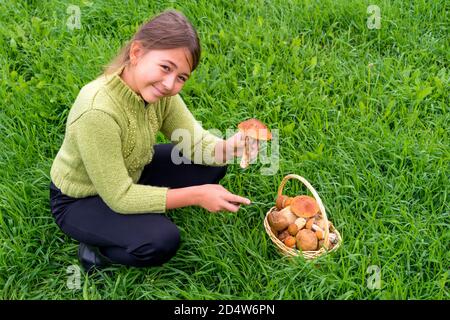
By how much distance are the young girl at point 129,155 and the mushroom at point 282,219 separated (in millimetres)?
271

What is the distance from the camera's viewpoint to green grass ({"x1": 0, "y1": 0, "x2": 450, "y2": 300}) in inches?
79.7

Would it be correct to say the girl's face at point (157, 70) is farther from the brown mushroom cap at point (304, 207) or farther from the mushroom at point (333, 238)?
the mushroom at point (333, 238)

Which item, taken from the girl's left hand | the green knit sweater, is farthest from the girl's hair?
the girl's left hand

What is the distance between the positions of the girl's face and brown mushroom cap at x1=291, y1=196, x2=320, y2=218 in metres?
0.71

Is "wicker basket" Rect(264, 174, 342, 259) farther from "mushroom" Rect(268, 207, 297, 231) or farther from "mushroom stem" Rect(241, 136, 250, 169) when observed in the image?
"mushroom stem" Rect(241, 136, 250, 169)

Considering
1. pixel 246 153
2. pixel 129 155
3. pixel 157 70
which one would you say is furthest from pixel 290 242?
pixel 157 70

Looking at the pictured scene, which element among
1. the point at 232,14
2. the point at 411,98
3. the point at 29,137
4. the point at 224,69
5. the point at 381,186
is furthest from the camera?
the point at 232,14

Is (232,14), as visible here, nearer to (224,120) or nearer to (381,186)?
(224,120)

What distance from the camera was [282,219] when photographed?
2.08 meters

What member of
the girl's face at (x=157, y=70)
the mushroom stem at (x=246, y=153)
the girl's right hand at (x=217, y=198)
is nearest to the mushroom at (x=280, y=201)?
the mushroom stem at (x=246, y=153)

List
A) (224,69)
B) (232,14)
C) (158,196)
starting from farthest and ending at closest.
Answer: (232,14), (224,69), (158,196)
